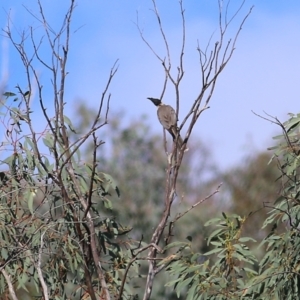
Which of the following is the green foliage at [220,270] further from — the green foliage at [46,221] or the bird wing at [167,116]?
the bird wing at [167,116]

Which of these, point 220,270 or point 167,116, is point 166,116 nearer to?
point 167,116

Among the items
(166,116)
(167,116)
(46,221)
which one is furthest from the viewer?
(167,116)

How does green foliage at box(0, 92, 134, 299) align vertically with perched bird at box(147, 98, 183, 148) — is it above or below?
below

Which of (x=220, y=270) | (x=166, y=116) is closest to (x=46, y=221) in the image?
(x=220, y=270)

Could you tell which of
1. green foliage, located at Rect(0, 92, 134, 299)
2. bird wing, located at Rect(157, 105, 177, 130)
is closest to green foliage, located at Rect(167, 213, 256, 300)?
green foliage, located at Rect(0, 92, 134, 299)

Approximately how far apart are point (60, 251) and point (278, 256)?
1.18 m

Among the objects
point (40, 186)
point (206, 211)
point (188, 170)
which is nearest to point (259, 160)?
point (188, 170)

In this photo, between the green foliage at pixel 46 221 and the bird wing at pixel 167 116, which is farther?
the bird wing at pixel 167 116

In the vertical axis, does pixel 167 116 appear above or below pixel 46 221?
above

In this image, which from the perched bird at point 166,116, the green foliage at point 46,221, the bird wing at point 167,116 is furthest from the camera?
the bird wing at point 167,116

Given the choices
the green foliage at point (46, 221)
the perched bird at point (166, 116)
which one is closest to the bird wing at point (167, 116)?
the perched bird at point (166, 116)

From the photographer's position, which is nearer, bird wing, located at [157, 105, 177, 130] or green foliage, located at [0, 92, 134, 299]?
green foliage, located at [0, 92, 134, 299]

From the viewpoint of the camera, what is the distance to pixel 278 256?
4.00m

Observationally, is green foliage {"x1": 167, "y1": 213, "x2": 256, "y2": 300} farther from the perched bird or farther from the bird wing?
the bird wing
